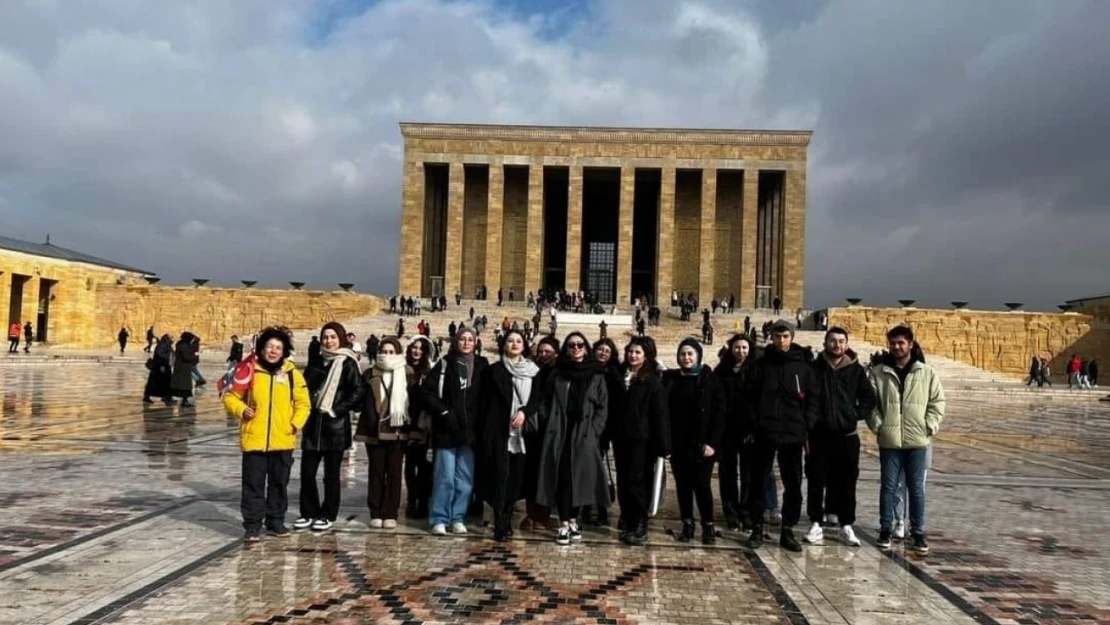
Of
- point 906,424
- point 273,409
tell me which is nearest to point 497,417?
point 273,409

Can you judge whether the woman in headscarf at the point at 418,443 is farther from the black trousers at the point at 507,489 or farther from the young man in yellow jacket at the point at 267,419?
the young man in yellow jacket at the point at 267,419

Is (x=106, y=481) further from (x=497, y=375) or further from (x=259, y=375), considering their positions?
(x=497, y=375)

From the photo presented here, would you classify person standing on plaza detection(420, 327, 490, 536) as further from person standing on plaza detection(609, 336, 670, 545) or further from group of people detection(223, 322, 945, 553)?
person standing on plaza detection(609, 336, 670, 545)

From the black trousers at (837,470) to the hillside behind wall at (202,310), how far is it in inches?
1268

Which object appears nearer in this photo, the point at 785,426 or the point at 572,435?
the point at 785,426

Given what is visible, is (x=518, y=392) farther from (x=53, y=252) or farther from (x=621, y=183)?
(x=53, y=252)

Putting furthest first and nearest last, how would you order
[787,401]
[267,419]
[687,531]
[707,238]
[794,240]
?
[707,238], [794,240], [687,531], [787,401], [267,419]

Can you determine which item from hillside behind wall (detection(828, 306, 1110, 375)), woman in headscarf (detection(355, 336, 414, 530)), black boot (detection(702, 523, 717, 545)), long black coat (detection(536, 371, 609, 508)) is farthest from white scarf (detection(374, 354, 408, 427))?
hillside behind wall (detection(828, 306, 1110, 375))

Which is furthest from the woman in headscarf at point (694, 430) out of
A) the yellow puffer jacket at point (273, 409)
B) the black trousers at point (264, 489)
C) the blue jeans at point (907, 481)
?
the black trousers at point (264, 489)

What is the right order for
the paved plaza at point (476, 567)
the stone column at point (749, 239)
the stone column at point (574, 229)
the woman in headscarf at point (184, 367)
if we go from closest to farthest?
the paved plaza at point (476, 567) → the woman in headscarf at point (184, 367) → the stone column at point (749, 239) → the stone column at point (574, 229)

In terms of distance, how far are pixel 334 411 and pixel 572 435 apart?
1701 mm

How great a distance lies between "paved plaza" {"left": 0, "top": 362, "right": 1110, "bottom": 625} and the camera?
146 inches

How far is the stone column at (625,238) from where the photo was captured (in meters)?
37.9

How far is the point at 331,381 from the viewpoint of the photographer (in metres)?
5.18
